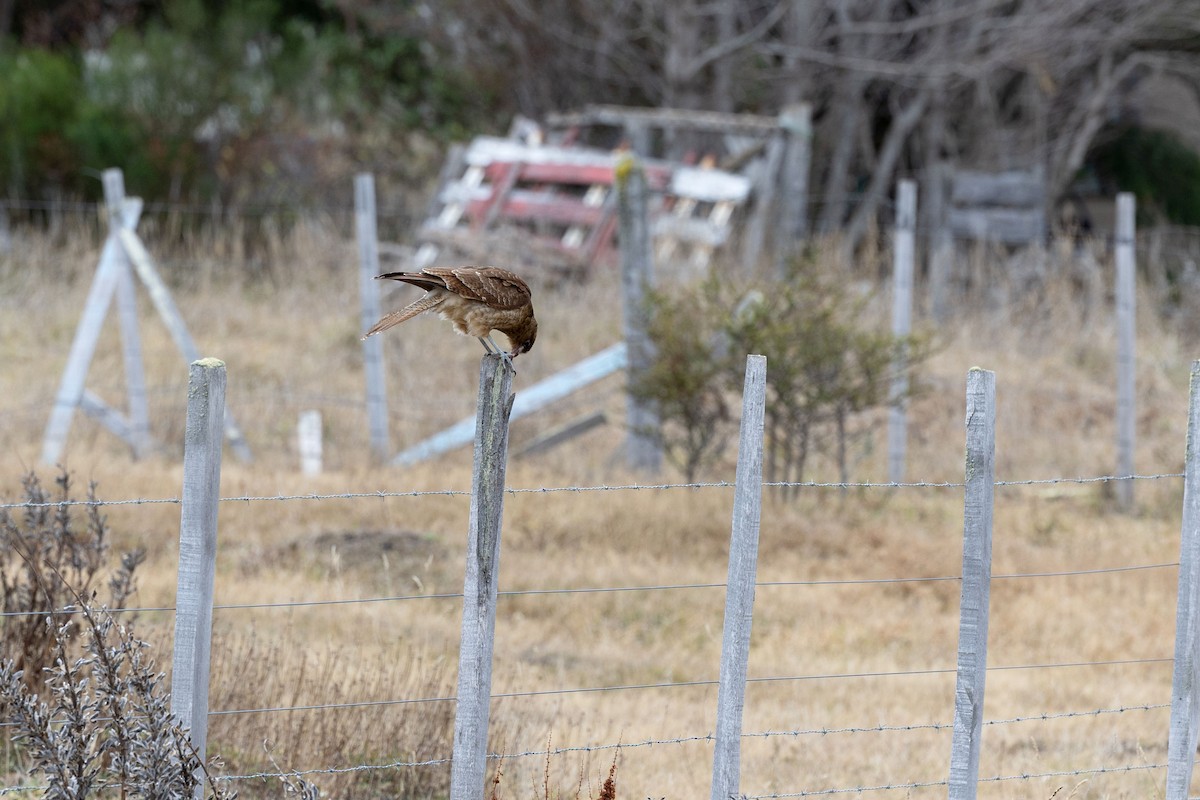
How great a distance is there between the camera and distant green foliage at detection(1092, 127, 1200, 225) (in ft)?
64.3

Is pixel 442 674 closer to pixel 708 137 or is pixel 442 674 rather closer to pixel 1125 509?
pixel 1125 509

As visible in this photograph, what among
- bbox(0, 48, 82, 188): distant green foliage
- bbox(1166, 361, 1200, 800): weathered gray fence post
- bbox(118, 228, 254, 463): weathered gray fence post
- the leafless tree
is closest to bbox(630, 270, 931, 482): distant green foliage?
bbox(118, 228, 254, 463): weathered gray fence post

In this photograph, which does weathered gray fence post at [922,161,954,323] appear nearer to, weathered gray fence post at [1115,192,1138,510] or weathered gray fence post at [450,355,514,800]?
weathered gray fence post at [1115,192,1138,510]

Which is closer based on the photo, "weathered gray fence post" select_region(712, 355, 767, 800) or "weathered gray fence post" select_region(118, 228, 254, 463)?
"weathered gray fence post" select_region(712, 355, 767, 800)

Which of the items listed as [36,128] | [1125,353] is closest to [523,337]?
[1125,353]

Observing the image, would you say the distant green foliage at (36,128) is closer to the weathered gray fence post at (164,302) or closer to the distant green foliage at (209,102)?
the distant green foliage at (209,102)

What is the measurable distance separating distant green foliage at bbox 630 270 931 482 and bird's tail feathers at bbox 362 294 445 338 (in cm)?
470

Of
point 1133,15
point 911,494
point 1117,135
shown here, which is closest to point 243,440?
point 911,494

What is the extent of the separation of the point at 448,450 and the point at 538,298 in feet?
12.8

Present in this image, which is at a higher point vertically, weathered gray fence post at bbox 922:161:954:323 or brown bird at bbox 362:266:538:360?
weathered gray fence post at bbox 922:161:954:323

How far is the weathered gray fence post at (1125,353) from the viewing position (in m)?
9.53

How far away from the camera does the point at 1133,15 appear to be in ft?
54.2

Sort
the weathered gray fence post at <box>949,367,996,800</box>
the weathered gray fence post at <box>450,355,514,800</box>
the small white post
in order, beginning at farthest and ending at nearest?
the small white post
the weathered gray fence post at <box>949,367,996,800</box>
the weathered gray fence post at <box>450,355,514,800</box>

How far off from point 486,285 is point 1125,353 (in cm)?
679
